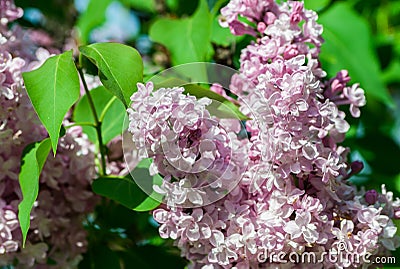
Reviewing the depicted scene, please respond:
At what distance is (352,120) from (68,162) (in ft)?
1.95

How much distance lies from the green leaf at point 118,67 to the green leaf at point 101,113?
0.23 m

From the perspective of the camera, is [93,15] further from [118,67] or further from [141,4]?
[118,67]

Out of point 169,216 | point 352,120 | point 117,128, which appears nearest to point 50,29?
point 117,128

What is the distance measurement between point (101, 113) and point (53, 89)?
0.29 metres

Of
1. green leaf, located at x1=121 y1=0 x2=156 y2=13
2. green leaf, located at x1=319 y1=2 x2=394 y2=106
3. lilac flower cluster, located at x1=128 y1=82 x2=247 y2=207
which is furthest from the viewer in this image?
green leaf, located at x1=121 y1=0 x2=156 y2=13

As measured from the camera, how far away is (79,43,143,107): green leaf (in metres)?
1.04

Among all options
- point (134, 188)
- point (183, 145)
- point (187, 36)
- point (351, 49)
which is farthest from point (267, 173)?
point (351, 49)

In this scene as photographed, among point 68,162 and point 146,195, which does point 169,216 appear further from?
point 68,162

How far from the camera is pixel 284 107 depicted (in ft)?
3.31

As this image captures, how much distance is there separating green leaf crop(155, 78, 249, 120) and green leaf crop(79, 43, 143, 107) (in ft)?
0.14

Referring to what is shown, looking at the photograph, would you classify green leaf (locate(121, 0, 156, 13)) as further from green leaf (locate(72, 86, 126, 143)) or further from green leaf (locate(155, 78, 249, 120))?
green leaf (locate(155, 78, 249, 120))

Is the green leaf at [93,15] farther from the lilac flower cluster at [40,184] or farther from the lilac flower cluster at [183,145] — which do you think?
the lilac flower cluster at [183,145]

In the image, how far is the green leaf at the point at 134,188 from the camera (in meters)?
1.09

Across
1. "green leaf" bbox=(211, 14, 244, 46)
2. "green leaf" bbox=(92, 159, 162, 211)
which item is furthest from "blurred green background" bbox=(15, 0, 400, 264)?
"green leaf" bbox=(92, 159, 162, 211)
